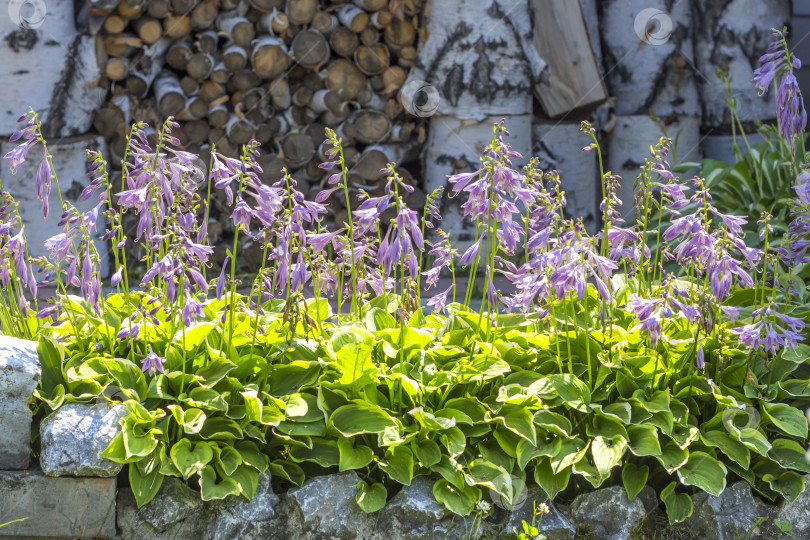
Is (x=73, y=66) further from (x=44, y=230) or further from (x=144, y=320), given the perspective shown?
(x=144, y=320)

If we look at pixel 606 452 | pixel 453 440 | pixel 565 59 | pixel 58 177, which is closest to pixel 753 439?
pixel 606 452

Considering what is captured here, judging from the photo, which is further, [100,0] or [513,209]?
[100,0]

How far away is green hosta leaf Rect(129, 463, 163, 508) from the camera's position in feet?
6.17

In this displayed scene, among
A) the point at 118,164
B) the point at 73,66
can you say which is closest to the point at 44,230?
the point at 118,164

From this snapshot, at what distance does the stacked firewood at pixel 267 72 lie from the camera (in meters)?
4.24

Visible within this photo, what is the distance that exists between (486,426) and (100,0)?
10.0 ft

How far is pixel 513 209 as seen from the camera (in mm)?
2070

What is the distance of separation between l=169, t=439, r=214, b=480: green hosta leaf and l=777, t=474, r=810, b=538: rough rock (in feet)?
4.57

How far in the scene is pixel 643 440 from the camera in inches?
78.8

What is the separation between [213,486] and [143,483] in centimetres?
16


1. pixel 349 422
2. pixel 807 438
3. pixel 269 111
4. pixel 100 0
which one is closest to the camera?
pixel 349 422

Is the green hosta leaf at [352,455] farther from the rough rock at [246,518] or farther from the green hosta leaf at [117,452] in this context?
the green hosta leaf at [117,452]
